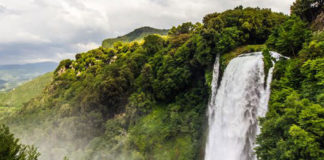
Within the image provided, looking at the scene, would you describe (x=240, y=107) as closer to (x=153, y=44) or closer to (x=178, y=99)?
(x=178, y=99)

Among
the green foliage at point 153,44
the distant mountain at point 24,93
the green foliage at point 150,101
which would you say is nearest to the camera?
the green foliage at point 150,101

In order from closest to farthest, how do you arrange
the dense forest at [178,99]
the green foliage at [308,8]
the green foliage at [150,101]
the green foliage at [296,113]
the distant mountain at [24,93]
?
1. the green foliage at [296,113]
2. the dense forest at [178,99]
3. the green foliage at [308,8]
4. the green foliage at [150,101]
5. the distant mountain at [24,93]

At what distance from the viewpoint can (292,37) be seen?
609 inches

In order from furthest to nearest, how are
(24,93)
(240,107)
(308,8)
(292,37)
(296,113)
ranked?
(24,93)
(308,8)
(240,107)
(292,37)
(296,113)

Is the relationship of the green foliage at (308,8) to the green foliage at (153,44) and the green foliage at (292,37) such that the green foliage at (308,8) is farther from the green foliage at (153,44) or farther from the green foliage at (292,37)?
the green foliage at (153,44)

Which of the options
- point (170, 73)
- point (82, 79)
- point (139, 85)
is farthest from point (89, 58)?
point (170, 73)

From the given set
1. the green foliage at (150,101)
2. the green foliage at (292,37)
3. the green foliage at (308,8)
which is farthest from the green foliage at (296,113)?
the green foliage at (308,8)

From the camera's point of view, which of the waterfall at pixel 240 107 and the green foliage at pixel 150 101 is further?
the green foliage at pixel 150 101

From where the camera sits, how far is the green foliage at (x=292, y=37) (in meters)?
15.3

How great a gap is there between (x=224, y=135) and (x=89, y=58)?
43.0 metres

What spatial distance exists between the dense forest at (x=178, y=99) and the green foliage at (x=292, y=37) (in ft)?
0.23

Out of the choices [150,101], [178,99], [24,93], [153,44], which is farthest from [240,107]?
[24,93]

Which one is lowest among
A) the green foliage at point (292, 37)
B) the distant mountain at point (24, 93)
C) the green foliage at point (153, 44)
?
the distant mountain at point (24, 93)

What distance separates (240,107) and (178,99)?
47.6 ft
